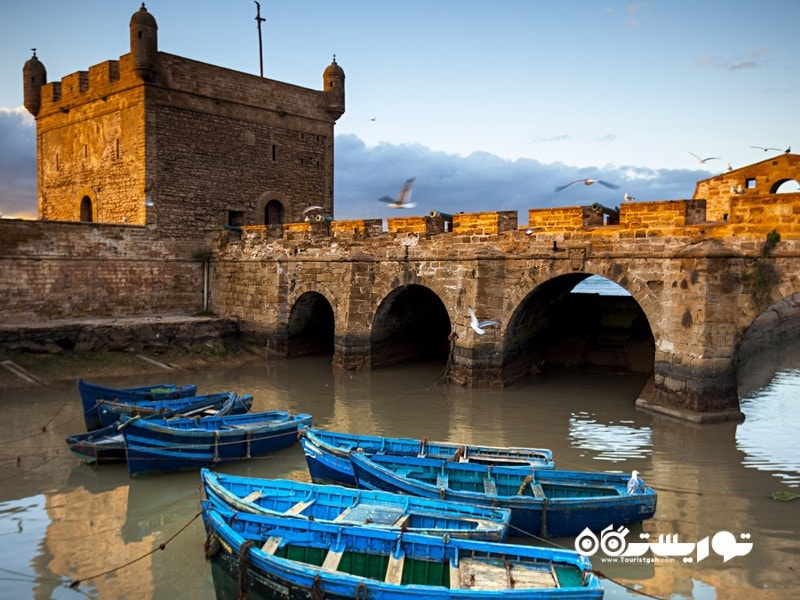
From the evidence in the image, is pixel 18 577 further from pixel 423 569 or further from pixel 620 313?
pixel 620 313

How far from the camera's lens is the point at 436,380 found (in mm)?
16016

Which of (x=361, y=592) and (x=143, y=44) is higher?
(x=143, y=44)

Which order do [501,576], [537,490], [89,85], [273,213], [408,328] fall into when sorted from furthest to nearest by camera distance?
[273,213] < [89,85] < [408,328] < [537,490] < [501,576]

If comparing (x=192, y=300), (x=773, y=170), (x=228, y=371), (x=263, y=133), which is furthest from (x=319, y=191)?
(x=773, y=170)

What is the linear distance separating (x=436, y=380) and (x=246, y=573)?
10.4 metres

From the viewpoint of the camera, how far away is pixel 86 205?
2248 cm

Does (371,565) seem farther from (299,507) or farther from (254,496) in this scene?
(254,496)

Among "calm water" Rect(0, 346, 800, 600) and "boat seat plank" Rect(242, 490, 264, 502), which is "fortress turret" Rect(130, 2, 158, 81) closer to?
"calm water" Rect(0, 346, 800, 600)

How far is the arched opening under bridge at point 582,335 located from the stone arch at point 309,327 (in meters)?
6.13

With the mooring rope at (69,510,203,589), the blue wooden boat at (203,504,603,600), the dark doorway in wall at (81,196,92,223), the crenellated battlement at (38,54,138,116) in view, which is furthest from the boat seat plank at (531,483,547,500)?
the dark doorway in wall at (81,196,92,223)

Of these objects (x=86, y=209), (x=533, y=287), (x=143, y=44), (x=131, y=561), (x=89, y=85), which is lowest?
(x=131, y=561)

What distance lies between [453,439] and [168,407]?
5.13 meters

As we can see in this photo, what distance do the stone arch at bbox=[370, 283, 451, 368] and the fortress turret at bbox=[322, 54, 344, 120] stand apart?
9.15 metres

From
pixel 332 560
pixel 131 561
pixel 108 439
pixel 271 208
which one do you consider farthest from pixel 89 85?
pixel 332 560
